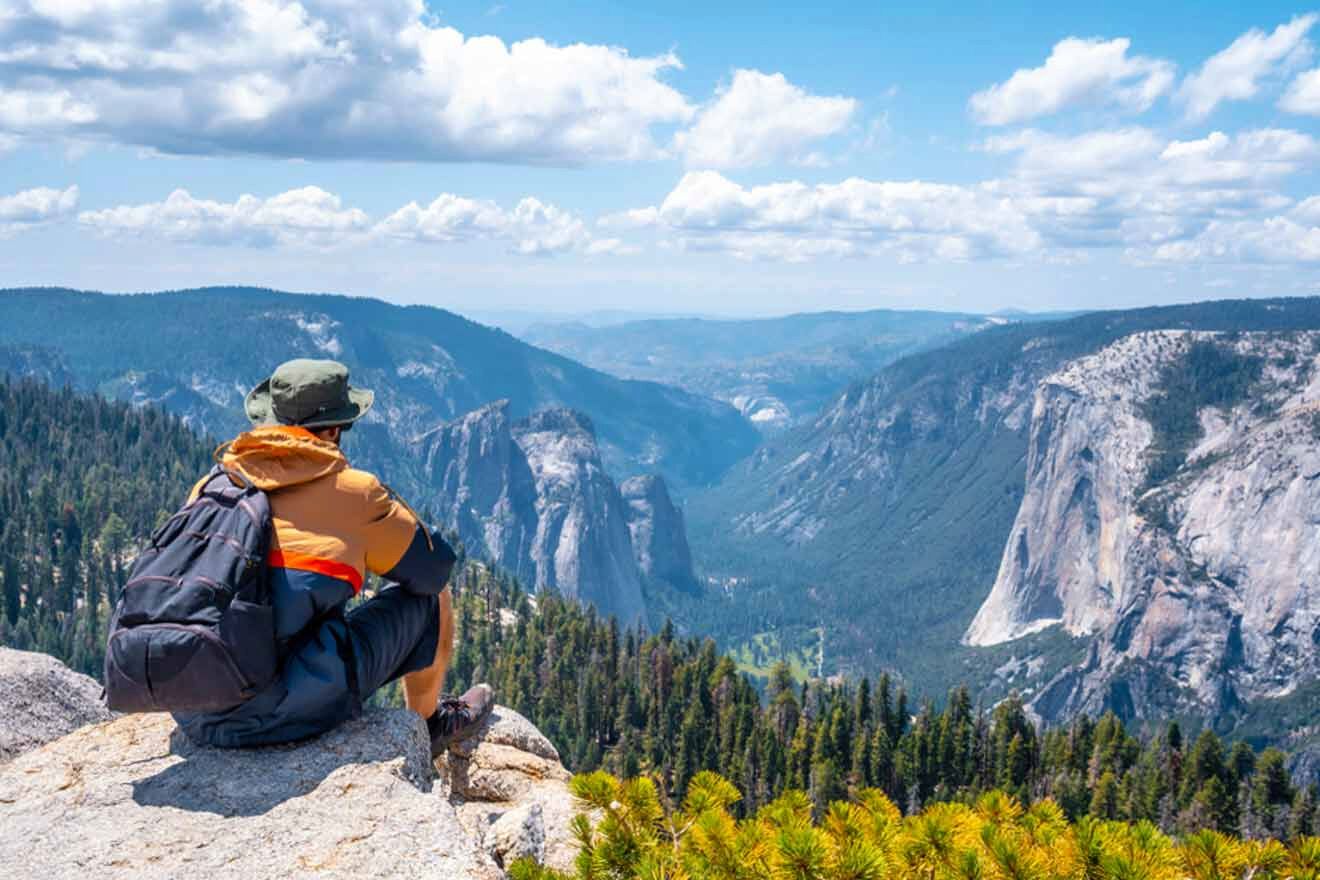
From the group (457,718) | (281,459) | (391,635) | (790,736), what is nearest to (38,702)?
(457,718)

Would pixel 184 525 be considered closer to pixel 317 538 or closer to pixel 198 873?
pixel 317 538

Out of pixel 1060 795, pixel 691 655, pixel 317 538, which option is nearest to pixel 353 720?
pixel 317 538

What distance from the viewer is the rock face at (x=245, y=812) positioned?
880cm

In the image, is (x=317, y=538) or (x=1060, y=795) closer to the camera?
(x=317, y=538)

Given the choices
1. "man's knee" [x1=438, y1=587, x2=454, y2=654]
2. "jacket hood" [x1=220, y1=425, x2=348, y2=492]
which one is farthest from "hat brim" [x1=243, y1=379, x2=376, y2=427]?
"man's knee" [x1=438, y1=587, x2=454, y2=654]

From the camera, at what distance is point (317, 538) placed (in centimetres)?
1033

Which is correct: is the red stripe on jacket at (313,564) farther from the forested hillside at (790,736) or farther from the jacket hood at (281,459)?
the forested hillside at (790,736)

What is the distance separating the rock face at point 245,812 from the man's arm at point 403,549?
1606mm

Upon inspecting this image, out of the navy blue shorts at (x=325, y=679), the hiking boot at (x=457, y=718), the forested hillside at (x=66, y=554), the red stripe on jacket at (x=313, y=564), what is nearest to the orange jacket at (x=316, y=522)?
the red stripe on jacket at (x=313, y=564)

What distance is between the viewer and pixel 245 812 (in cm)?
948

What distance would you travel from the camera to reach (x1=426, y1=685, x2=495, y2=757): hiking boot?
533 inches

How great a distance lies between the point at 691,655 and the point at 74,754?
140289 mm

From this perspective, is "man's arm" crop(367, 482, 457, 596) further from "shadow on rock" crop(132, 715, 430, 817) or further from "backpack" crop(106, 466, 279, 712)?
"shadow on rock" crop(132, 715, 430, 817)

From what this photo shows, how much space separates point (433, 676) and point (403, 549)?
232 centimetres
